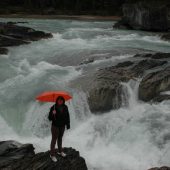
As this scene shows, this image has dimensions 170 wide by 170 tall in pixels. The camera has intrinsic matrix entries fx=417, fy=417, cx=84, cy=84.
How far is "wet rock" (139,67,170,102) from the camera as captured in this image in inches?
868

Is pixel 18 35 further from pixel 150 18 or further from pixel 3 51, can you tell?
pixel 150 18

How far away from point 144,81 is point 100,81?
241 cm

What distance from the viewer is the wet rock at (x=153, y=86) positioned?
2205 centimetres

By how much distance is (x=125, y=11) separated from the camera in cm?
5894

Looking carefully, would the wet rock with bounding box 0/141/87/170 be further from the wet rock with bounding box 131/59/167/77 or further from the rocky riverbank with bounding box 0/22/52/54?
the rocky riverbank with bounding box 0/22/52/54

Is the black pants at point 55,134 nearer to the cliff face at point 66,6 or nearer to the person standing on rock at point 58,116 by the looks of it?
the person standing on rock at point 58,116

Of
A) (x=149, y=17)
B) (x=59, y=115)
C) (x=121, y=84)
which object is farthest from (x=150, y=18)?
(x=59, y=115)

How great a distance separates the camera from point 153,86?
22234 millimetres

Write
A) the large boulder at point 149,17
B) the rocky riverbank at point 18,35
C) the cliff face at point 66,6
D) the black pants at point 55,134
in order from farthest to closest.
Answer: the cliff face at point 66,6
the large boulder at point 149,17
the rocky riverbank at point 18,35
the black pants at point 55,134

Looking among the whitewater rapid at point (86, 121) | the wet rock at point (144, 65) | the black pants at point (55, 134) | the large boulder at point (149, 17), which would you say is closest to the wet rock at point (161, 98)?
the whitewater rapid at point (86, 121)

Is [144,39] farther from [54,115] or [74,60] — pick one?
[54,115]

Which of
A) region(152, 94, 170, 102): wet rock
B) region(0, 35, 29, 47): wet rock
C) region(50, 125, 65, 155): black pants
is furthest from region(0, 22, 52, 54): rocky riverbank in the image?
region(50, 125, 65, 155): black pants

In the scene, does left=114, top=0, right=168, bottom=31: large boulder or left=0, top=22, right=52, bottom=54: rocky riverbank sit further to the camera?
left=114, top=0, right=168, bottom=31: large boulder

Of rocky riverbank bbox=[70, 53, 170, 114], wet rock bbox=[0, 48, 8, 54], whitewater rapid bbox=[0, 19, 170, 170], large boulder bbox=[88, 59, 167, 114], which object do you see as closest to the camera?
whitewater rapid bbox=[0, 19, 170, 170]
